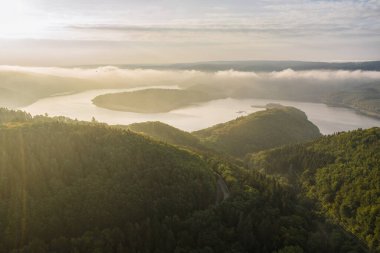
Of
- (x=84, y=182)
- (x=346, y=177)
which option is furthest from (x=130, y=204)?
A: (x=346, y=177)

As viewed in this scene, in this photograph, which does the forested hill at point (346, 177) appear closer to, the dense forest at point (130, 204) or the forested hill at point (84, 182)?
the dense forest at point (130, 204)

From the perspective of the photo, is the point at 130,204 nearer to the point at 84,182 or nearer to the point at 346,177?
the point at 84,182

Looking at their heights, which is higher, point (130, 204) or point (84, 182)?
point (84, 182)

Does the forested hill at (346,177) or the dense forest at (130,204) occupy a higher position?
the dense forest at (130,204)

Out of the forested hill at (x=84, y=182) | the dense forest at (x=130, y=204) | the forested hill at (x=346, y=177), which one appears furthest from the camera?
the forested hill at (x=346, y=177)

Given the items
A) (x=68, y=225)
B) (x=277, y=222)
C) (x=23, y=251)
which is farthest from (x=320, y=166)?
(x=23, y=251)

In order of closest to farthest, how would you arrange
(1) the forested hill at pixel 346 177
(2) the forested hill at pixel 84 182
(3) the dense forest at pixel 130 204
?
1. (3) the dense forest at pixel 130 204
2. (2) the forested hill at pixel 84 182
3. (1) the forested hill at pixel 346 177

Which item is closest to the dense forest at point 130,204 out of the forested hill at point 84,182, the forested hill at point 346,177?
the forested hill at point 84,182
